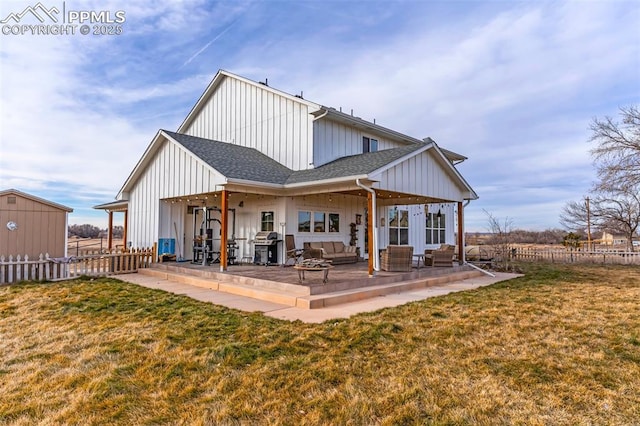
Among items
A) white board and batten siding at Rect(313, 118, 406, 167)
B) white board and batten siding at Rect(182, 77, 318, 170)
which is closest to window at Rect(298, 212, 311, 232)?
white board and batten siding at Rect(182, 77, 318, 170)

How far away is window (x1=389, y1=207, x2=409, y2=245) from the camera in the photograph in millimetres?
15977

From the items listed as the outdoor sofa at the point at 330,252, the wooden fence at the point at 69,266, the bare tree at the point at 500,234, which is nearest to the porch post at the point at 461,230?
the bare tree at the point at 500,234

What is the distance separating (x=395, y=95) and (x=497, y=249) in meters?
8.53

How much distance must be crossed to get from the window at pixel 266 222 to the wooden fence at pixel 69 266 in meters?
3.85

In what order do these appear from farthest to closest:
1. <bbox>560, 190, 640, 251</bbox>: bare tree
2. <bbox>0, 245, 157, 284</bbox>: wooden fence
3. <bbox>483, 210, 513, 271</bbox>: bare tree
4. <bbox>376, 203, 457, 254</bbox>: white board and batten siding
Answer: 1. <bbox>560, 190, 640, 251</bbox>: bare tree
2. <bbox>376, 203, 457, 254</bbox>: white board and batten siding
3. <bbox>483, 210, 513, 271</bbox>: bare tree
4. <bbox>0, 245, 157, 284</bbox>: wooden fence

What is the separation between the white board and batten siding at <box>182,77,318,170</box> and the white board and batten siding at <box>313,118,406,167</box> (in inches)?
13.1

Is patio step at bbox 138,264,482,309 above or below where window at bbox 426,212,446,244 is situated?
below

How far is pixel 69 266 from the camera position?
1054 cm

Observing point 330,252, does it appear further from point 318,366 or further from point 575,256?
point 575,256

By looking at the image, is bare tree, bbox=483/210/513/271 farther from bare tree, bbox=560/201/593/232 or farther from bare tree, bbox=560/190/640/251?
bare tree, bbox=560/201/593/232

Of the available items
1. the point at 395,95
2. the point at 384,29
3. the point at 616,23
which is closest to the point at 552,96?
the point at 616,23

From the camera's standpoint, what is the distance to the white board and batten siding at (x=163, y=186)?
10.7 meters

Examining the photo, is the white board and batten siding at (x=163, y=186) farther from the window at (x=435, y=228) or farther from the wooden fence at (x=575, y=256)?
the wooden fence at (x=575, y=256)

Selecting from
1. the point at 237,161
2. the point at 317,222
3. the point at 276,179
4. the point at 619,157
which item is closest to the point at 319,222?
the point at 317,222
